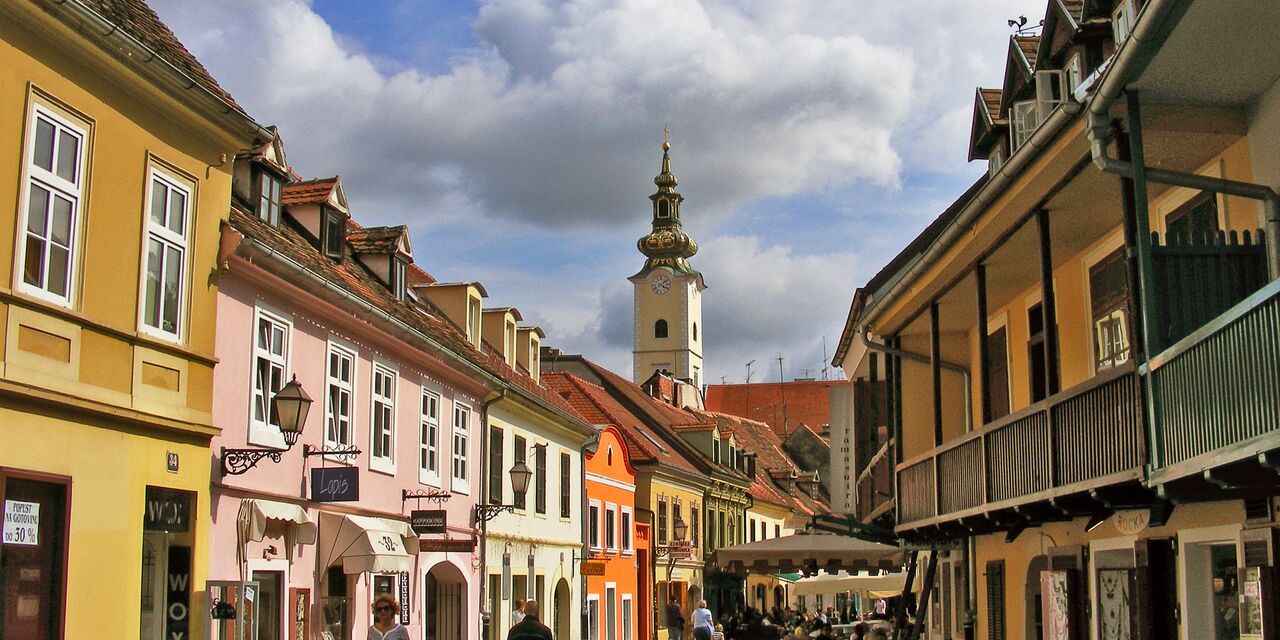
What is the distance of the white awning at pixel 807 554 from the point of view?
24703 mm

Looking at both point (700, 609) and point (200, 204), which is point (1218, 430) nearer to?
point (200, 204)

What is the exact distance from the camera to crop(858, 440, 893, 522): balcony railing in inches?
830

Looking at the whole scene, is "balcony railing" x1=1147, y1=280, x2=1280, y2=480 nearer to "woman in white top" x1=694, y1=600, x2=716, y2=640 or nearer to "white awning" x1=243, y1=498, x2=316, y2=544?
"white awning" x1=243, y1=498, x2=316, y2=544

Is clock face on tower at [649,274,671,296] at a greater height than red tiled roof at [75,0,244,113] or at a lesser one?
greater

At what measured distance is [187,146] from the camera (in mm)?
13312

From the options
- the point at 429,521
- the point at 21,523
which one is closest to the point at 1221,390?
the point at 21,523

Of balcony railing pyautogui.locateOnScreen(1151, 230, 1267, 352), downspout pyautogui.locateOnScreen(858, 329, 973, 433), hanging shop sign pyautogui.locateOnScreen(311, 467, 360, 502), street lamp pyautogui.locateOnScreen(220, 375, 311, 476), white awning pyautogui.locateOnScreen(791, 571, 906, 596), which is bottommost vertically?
white awning pyautogui.locateOnScreen(791, 571, 906, 596)

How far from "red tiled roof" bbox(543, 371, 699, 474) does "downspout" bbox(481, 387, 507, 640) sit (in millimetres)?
15109

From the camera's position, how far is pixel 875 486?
22.3 meters

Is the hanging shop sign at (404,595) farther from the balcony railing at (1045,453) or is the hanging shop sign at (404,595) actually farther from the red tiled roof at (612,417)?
the red tiled roof at (612,417)

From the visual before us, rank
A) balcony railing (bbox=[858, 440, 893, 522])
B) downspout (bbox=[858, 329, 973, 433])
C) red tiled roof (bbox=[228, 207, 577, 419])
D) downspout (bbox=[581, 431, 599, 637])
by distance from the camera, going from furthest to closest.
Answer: downspout (bbox=[581, 431, 599, 637]) → balcony railing (bbox=[858, 440, 893, 522]) → downspout (bbox=[858, 329, 973, 433]) → red tiled roof (bbox=[228, 207, 577, 419])

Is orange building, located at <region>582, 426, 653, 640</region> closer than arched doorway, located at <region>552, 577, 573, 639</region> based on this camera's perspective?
No

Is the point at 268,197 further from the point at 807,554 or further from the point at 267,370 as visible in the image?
the point at 807,554

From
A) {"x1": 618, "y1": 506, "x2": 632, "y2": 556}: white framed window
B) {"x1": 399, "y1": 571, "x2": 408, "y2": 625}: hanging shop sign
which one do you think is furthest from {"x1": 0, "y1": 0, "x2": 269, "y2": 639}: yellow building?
{"x1": 618, "y1": 506, "x2": 632, "y2": 556}: white framed window
